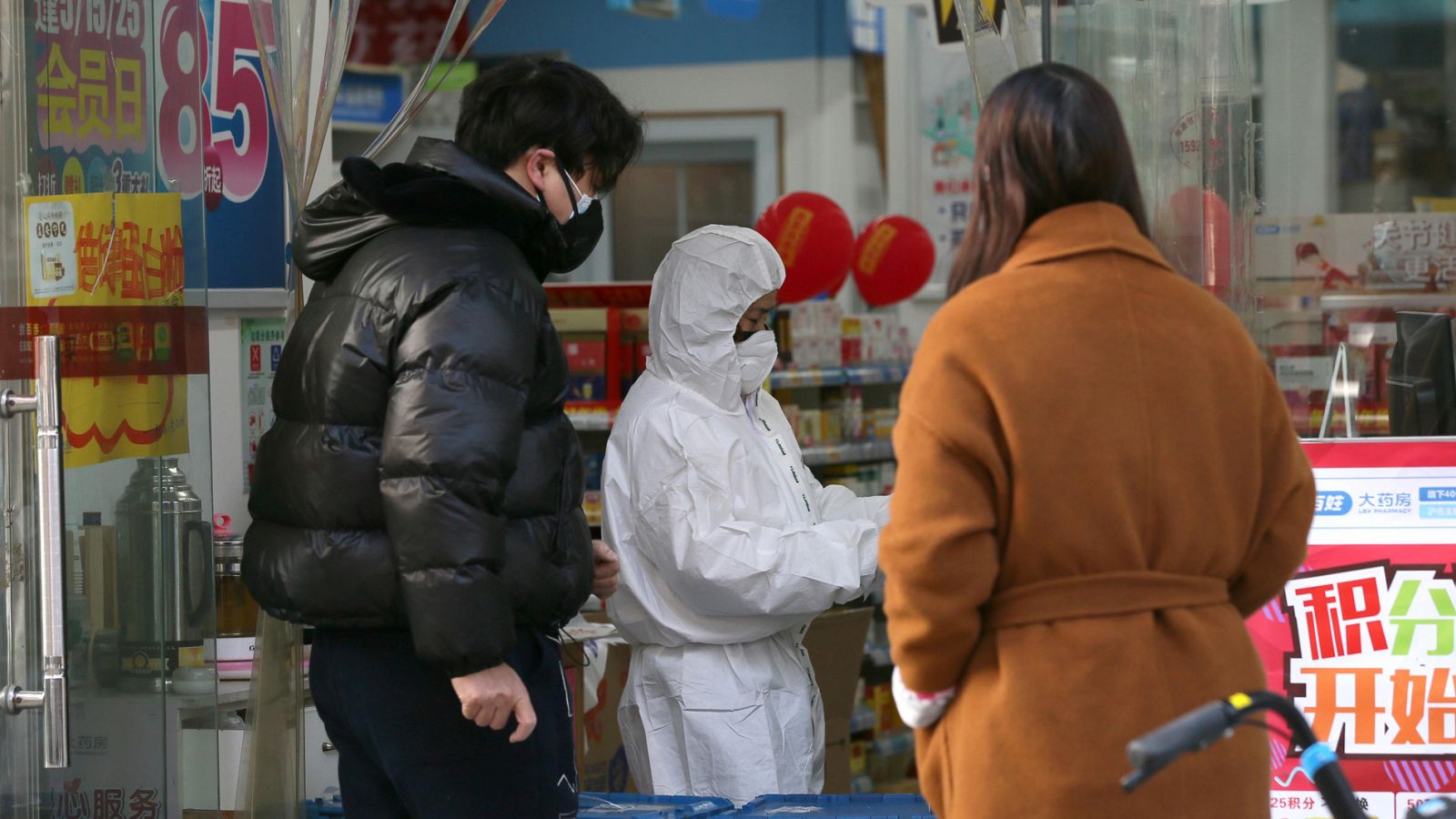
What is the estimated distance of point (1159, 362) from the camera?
1886 mm

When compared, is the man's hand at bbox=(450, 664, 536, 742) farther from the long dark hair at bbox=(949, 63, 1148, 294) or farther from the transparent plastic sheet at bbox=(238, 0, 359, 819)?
the transparent plastic sheet at bbox=(238, 0, 359, 819)

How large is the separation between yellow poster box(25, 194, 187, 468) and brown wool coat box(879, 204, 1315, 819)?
58.7 inches

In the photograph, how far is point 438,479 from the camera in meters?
2.18

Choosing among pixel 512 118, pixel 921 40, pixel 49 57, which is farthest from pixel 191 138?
pixel 921 40

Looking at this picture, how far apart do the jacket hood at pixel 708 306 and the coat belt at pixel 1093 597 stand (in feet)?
5.75

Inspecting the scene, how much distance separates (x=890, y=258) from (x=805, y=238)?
1215 mm

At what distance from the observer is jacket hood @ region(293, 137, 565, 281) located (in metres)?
2.35

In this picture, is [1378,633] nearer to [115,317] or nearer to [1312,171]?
[115,317]

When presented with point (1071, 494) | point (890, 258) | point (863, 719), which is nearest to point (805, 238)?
point (890, 258)

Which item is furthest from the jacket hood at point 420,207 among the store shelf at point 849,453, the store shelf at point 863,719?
the store shelf at point 863,719

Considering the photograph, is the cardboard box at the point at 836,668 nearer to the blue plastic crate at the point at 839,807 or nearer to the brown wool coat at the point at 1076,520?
the blue plastic crate at the point at 839,807

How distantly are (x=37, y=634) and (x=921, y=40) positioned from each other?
308 inches

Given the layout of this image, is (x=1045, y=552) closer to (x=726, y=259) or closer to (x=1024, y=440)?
(x=1024, y=440)

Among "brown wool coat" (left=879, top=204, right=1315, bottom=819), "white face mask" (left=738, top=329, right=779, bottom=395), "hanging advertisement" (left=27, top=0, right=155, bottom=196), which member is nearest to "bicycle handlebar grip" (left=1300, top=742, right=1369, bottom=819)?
"brown wool coat" (left=879, top=204, right=1315, bottom=819)
